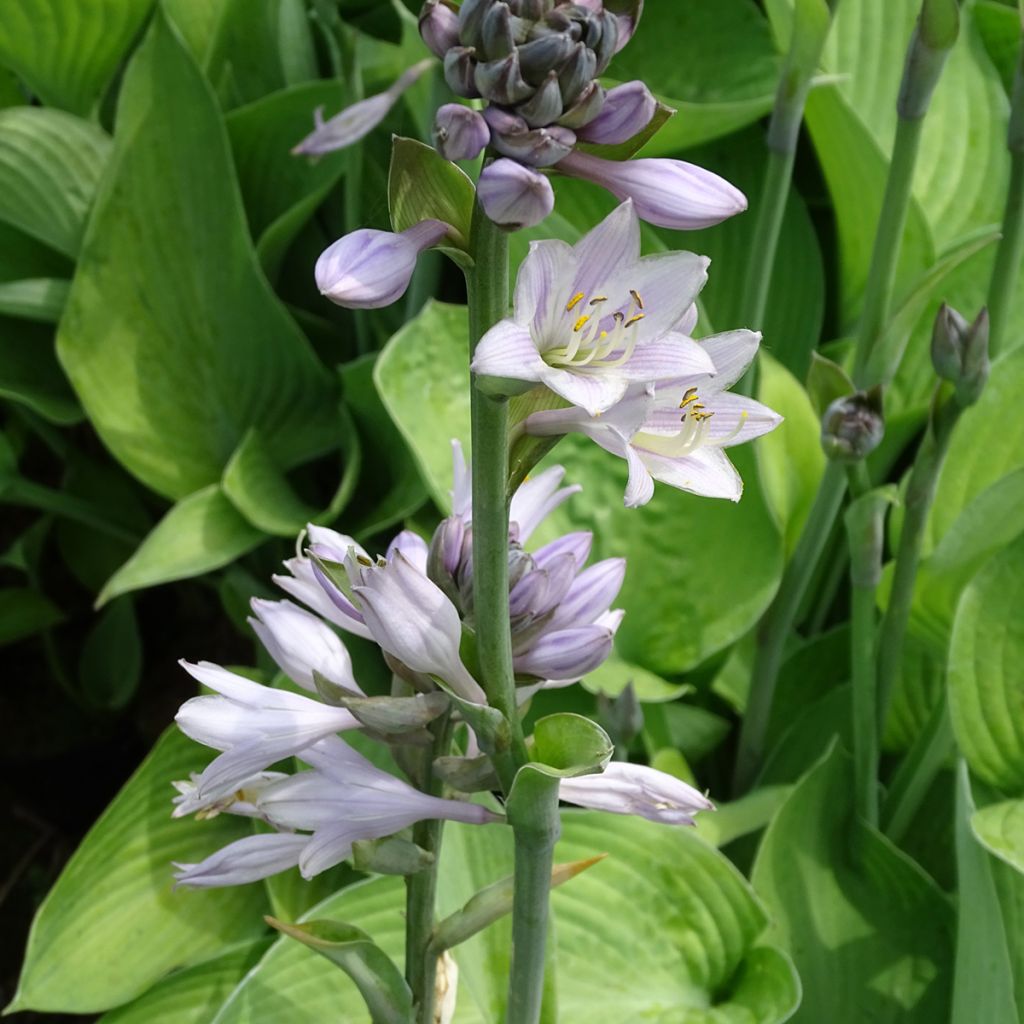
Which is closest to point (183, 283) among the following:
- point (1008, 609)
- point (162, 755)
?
point (162, 755)

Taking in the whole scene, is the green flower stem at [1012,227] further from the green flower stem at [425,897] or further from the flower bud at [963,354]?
the green flower stem at [425,897]

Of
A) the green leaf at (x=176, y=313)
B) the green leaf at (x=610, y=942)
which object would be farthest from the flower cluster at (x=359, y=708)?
the green leaf at (x=176, y=313)

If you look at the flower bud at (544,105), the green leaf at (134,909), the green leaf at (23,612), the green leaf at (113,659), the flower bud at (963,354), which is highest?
the flower bud at (544,105)

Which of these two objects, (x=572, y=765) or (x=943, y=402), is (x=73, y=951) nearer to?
(x=572, y=765)

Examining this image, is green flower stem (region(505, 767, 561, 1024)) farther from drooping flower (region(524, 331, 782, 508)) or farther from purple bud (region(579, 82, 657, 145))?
purple bud (region(579, 82, 657, 145))

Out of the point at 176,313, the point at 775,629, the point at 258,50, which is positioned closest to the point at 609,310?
the point at 775,629

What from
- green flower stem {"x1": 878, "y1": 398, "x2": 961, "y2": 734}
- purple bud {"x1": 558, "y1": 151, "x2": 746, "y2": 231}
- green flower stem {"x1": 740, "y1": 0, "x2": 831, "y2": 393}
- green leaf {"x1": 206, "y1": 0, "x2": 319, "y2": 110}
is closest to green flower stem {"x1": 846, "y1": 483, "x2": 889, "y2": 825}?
green flower stem {"x1": 878, "y1": 398, "x2": 961, "y2": 734}
